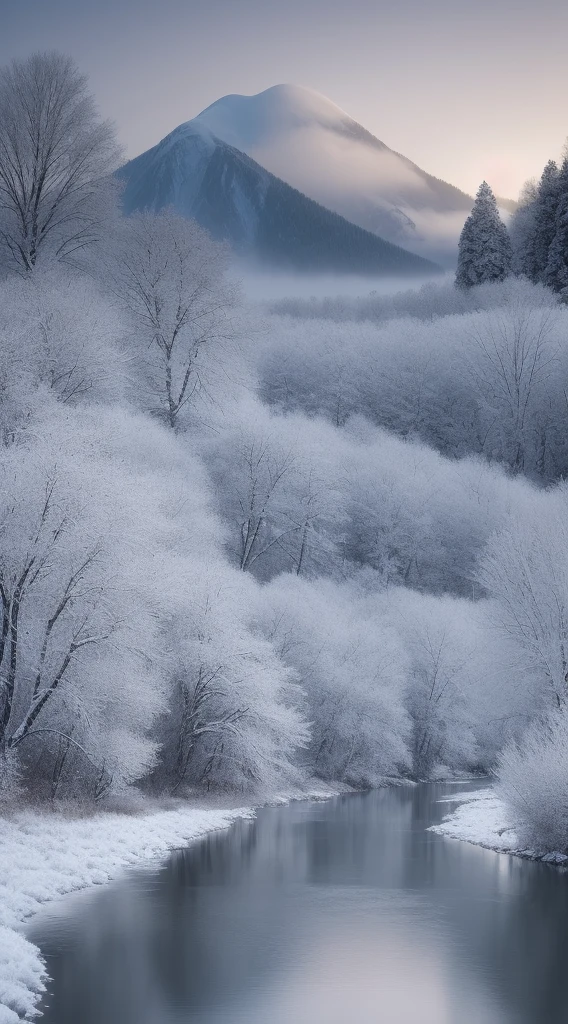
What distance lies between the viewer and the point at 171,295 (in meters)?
55.1

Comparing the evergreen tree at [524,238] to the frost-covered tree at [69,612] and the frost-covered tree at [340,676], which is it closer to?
the frost-covered tree at [340,676]

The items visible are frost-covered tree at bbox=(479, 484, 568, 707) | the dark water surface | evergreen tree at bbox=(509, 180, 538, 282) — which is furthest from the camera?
evergreen tree at bbox=(509, 180, 538, 282)

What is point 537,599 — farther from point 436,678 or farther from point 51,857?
point 51,857

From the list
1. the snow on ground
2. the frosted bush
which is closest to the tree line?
the frosted bush

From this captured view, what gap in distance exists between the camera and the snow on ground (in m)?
16.2

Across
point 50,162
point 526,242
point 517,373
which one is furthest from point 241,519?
point 526,242

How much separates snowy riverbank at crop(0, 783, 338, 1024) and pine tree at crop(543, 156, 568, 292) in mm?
65159

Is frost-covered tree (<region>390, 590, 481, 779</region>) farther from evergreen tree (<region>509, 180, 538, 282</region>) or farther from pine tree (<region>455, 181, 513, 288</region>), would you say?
pine tree (<region>455, 181, 513, 288</region>)

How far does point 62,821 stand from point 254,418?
37.3 metres

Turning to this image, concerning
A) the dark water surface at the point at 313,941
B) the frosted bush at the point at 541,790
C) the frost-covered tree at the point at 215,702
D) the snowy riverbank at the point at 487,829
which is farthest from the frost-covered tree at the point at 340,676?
the dark water surface at the point at 313,941

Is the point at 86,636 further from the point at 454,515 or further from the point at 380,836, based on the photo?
the point at 454,515

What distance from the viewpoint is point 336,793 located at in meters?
51.2

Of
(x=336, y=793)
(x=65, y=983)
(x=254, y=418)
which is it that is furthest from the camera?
(x=254, y=418)

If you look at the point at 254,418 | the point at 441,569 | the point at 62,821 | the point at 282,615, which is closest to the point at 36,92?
the point at 254,418
